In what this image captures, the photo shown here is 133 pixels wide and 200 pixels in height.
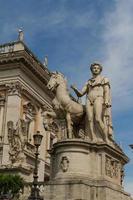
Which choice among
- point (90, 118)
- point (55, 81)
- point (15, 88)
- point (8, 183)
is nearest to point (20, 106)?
point (15, 88)

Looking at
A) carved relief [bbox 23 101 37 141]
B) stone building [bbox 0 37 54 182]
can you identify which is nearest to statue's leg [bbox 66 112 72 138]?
stone building [bbox 0 37 54 182]

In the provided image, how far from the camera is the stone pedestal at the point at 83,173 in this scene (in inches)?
492

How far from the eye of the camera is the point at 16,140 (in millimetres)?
32500

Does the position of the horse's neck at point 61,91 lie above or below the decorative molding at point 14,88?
below

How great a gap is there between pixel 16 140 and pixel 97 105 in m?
19.5

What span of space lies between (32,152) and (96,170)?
2167 cm

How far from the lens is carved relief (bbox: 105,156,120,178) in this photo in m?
13.4

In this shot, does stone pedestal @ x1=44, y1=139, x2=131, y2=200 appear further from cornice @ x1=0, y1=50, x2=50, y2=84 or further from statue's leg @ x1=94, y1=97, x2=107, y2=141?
cornice @ x1=0, y1=50, x2=50, y2=84

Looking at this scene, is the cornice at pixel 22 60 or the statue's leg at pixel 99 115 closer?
the statue's leg at pixel 99 115

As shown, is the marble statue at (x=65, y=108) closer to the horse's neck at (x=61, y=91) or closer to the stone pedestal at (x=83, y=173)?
the horse's neck at (x=61, y=91)

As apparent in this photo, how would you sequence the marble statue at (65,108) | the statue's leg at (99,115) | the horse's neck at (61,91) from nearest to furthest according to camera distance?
the statue's leg at (99,115)
the marble statue at (65,108)
the horse's neck at (61,91)

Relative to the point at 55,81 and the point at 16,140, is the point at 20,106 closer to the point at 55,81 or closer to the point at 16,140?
the point at 16,140

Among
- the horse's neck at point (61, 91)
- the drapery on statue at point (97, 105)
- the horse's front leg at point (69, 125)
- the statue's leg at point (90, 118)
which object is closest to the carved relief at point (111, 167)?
the drapery on statue at point (97, 105)

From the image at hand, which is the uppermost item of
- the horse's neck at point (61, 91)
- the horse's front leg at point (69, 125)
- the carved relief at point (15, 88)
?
the carved relief at point (15, 88)
